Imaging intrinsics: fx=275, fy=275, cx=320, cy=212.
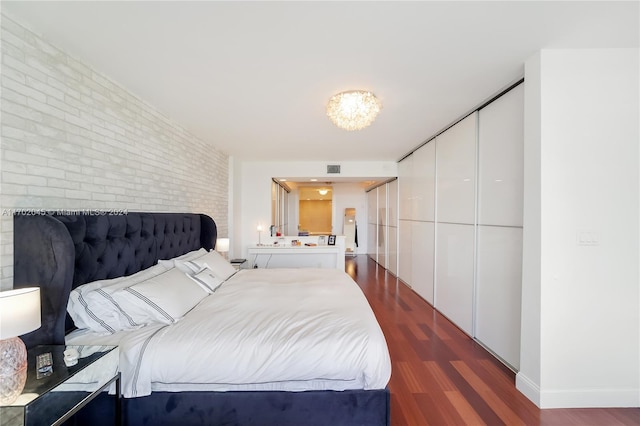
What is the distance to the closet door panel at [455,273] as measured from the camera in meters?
2.88

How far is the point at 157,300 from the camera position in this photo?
5.94 feet

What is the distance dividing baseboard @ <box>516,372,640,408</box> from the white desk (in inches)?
123

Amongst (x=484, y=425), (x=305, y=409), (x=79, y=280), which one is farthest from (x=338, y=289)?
(x=79, y=280)

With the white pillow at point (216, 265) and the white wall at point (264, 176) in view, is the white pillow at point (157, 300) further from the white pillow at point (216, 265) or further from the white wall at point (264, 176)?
the white wall at point (264, 176)

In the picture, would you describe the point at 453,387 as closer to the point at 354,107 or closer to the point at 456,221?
the point at 456,221

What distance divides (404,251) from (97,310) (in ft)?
14.2

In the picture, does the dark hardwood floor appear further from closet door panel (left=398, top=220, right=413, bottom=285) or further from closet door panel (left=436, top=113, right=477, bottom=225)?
closet door panel (left=398, top=220, right=413, bottom=285)

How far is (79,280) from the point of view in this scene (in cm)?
169

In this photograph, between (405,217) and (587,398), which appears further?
(405,217)

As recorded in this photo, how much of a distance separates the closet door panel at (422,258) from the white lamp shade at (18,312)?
3.74 metres

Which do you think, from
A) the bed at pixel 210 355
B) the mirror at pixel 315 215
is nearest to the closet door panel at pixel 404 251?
the bed at pixel 210 355

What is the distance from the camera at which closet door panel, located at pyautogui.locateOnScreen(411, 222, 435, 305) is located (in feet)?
12.5

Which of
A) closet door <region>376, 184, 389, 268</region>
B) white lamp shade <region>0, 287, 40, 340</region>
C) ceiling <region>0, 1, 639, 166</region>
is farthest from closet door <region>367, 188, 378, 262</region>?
white lamp shade <region>0, 287, 40, 340</region>

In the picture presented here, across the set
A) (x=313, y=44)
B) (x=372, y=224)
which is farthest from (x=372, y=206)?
(x=313, y=44)
